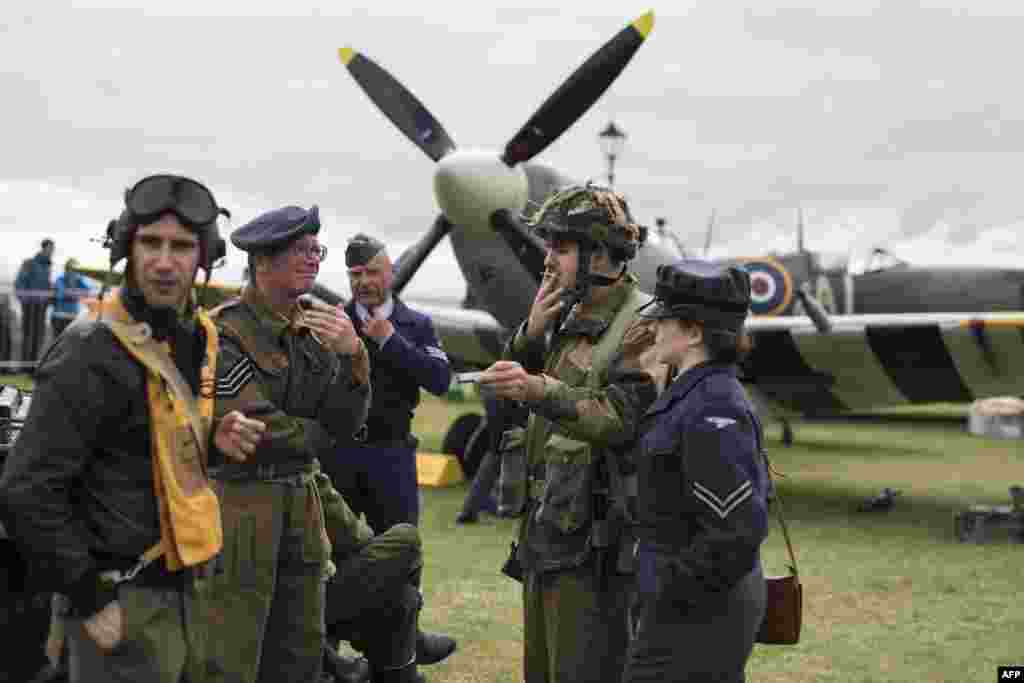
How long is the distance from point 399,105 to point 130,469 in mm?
8337

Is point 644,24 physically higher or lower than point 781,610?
higher

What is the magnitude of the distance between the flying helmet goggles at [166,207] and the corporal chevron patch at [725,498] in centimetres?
132

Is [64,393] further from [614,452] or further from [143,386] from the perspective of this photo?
[614,452]

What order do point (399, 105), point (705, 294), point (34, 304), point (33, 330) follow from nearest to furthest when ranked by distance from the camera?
point (705, 294), point (399, 105), point (34, 304), point (33, 330)

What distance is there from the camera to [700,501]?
2629 millimetres

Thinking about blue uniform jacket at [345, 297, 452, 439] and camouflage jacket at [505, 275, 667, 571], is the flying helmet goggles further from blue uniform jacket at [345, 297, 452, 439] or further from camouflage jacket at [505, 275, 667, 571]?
blue uniform jacket at [345, 297, 452, 439]

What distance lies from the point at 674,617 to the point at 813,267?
59.0 feet

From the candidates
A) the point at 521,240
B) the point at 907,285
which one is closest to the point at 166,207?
the point at 521,240

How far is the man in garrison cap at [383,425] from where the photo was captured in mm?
4879

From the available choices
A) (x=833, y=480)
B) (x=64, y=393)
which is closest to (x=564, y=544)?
(x=64, y=393)

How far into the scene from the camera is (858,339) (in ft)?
37.3

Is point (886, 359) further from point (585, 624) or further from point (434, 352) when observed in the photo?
point (585, 624)

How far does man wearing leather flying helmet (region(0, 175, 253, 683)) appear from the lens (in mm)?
2273

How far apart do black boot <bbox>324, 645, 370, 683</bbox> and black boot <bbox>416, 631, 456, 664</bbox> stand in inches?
17.8
